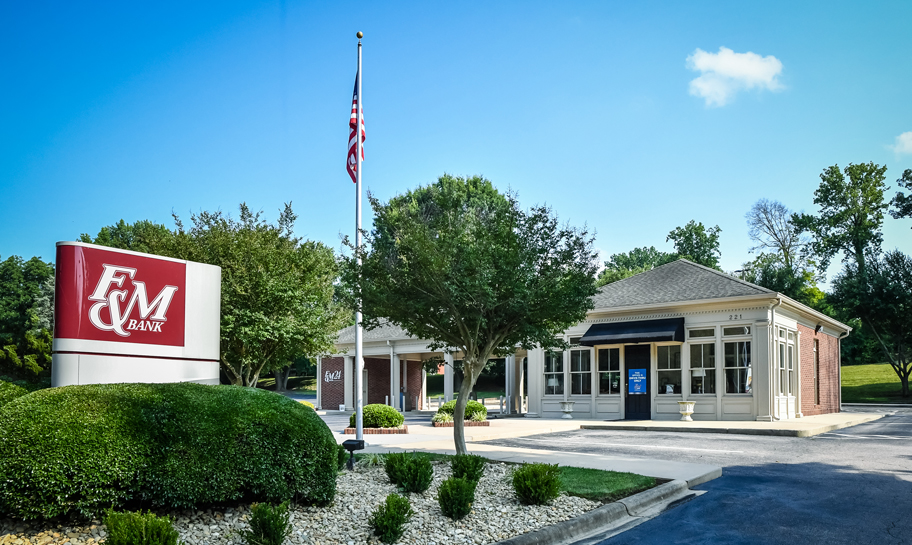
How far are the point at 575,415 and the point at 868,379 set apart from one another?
33.4 meters

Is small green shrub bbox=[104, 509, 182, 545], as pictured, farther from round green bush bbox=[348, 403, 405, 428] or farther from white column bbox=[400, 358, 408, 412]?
white column bbox=[400, 358, 408, 412]

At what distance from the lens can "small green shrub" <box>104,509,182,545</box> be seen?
5320 millimetres

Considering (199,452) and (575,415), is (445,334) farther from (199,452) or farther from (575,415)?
(575,415)

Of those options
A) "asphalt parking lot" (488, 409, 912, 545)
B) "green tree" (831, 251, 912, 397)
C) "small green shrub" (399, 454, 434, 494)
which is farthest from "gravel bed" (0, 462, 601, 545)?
"green tree" (831, 251, 912, 397)

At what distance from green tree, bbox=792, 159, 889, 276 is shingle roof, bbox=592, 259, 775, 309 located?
31267 mm

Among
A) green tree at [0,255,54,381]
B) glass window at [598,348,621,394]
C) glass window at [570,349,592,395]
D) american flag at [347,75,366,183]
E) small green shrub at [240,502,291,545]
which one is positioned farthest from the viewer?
green tree at [0,255,54,381]

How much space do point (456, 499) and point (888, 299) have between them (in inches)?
1685

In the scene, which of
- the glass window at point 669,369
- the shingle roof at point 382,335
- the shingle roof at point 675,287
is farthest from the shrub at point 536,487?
the shingle roof at point 382,335

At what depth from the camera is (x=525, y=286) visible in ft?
36.2

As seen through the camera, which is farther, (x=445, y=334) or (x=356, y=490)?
(x=445, y=334)

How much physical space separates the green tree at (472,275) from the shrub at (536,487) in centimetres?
304

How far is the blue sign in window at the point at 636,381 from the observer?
25.9 m

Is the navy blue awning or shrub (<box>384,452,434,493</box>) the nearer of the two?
shrub (<box>384,452,434,493</box>)

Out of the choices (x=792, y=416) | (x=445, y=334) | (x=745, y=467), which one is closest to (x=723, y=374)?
(x=792, y=416)
